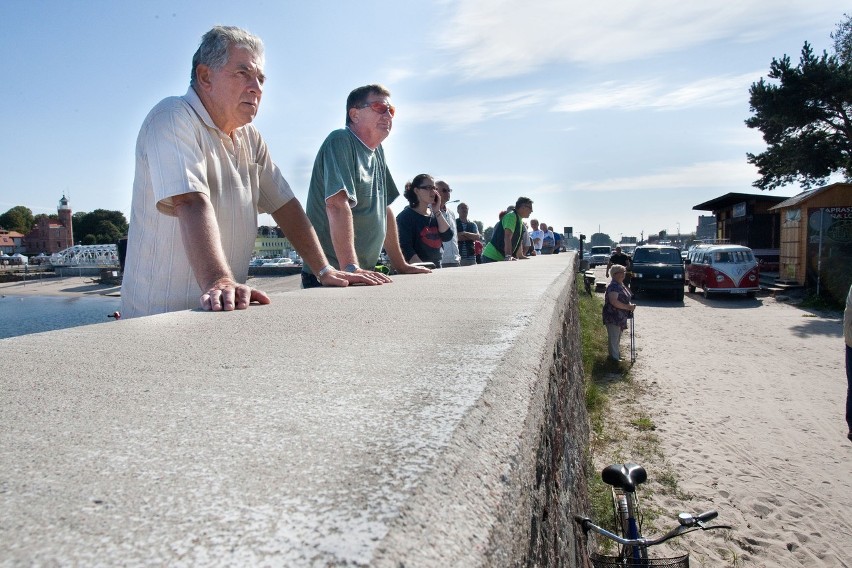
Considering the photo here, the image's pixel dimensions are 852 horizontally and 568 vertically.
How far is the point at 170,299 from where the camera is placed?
248 centimetres

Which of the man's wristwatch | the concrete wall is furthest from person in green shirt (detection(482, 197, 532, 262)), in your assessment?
the concrete wall

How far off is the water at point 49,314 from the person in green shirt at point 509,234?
6531mm

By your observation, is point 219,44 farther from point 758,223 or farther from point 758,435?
point 758,223

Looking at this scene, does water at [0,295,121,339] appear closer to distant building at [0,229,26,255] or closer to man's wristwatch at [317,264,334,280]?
man's wristwatch at [317,264,334,280]

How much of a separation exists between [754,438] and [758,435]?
16 centimetres

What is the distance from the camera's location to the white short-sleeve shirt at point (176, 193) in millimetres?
2271

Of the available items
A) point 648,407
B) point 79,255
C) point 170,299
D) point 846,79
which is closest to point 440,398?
point 170,299

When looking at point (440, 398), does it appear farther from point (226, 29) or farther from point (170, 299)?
point (226, 29)

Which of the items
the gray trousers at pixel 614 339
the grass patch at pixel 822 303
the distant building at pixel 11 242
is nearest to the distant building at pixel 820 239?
the grass patch at pixel 822 303

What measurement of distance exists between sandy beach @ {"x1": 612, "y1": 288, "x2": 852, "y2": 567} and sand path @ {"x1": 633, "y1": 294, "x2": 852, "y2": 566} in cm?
1

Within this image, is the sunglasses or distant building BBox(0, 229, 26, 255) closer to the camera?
the sunglasses

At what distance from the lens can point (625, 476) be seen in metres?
3.38

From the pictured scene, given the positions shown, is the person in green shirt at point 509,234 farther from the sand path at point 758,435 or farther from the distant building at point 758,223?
the distant building at point 758,223

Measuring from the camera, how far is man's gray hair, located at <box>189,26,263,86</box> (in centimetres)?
246
